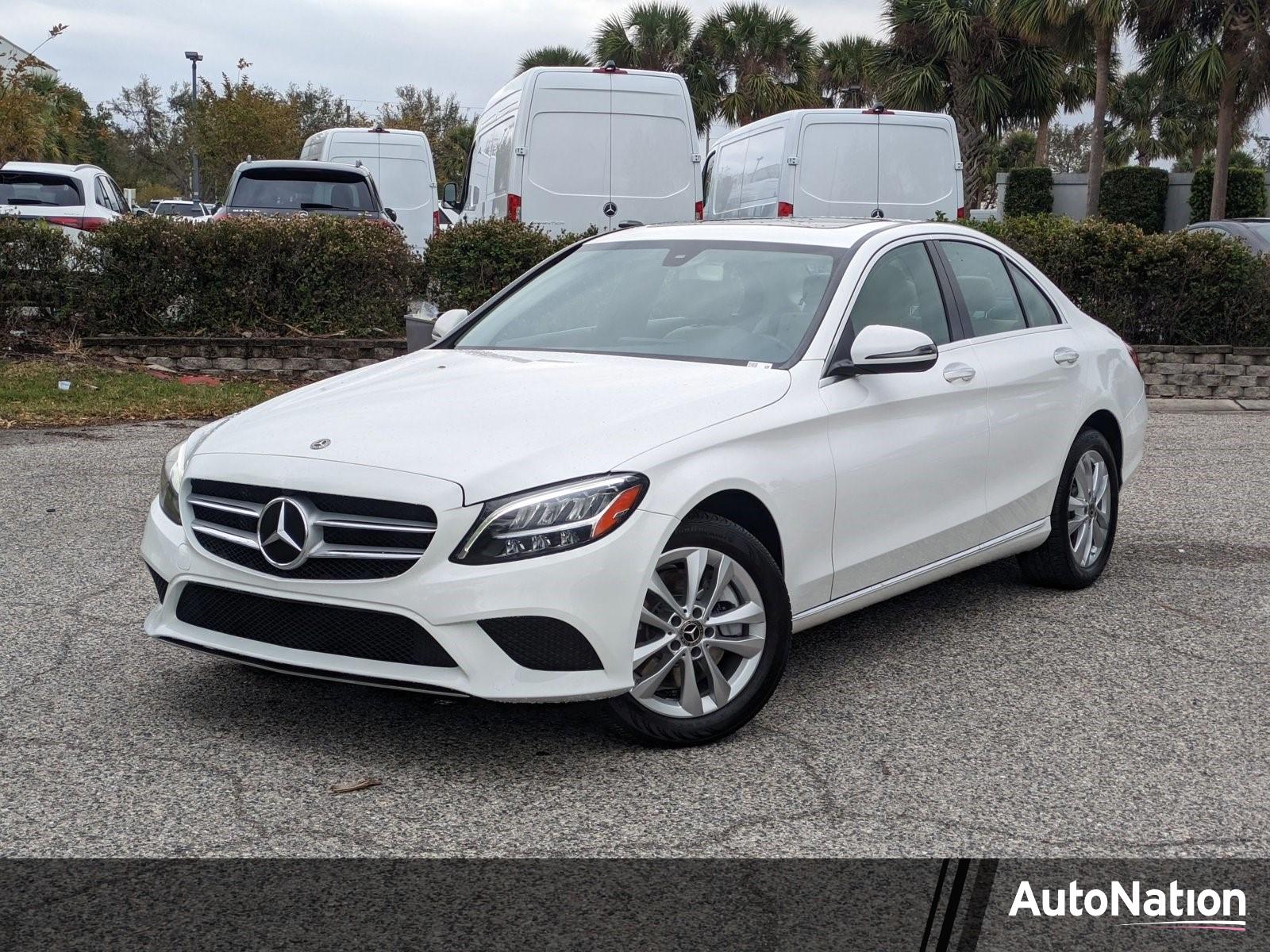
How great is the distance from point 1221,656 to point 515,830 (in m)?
2.94

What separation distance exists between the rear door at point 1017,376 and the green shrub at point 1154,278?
7.94 meters

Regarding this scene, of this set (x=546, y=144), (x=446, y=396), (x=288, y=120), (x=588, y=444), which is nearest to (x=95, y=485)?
(x=446, y=396)

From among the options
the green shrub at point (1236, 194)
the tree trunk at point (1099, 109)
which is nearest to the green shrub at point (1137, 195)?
the green shrub at point (1236, 194)

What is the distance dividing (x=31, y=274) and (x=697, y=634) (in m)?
10.2

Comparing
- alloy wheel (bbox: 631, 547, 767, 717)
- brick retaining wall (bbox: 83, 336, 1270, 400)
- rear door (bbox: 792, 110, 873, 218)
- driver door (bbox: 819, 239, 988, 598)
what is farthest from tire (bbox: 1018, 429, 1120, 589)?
rear door (bbox: 792, 110, 873, 218)

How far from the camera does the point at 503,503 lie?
3973mm

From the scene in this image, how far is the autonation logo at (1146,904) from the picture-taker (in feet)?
10.8

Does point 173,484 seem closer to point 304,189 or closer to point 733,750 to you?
point 733,750

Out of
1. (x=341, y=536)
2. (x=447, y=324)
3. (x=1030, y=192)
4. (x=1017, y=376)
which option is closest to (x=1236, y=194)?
(x=1030, y=192)

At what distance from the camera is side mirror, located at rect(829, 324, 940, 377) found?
487 cm

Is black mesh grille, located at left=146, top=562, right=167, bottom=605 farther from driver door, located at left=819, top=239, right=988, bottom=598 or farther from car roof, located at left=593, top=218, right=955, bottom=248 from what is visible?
car roof, located at left=593, top=218, right=955, bottom=248

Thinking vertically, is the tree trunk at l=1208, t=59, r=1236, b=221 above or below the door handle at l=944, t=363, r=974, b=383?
above

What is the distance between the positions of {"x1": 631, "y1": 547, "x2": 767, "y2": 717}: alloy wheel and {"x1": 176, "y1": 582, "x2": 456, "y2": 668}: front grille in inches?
22.6

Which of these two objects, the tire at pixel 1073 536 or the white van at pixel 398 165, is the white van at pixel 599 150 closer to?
the white van at pixel 398 165
